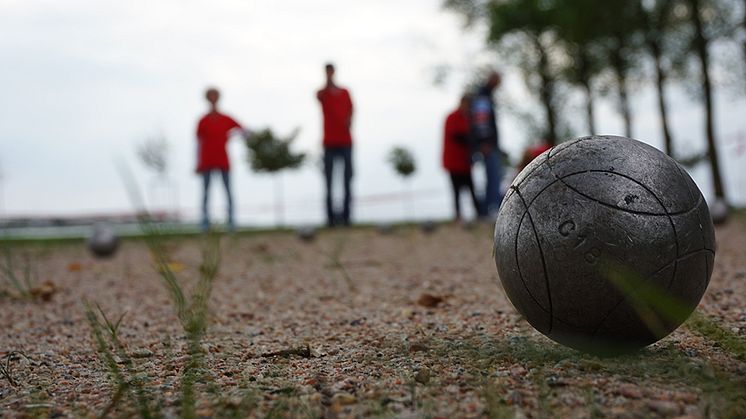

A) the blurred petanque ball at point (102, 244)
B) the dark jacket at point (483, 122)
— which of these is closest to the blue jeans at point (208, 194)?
the blurred petanque ball at point (102, 244)

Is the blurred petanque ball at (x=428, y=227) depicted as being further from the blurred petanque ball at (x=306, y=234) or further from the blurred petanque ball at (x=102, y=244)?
the blurred petanque ball at (x=102, y=244)

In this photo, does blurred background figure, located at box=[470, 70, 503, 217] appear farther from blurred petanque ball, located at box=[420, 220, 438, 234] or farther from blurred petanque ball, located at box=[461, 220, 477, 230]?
blurred petanque ball, located at box=[420, 220, 438, 234]

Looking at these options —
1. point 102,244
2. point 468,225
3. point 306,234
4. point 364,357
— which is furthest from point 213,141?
point 364,357

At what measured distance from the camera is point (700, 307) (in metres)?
4.66

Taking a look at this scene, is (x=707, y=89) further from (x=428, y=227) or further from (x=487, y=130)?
(x=428, y=227)

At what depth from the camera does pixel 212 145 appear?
12.1 metres

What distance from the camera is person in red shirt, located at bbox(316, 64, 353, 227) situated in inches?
490

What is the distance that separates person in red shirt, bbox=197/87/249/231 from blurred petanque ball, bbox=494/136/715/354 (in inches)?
372

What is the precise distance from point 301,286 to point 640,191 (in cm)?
406

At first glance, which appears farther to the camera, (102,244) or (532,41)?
(532,41)

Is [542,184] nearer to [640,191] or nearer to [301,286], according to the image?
[640,191]

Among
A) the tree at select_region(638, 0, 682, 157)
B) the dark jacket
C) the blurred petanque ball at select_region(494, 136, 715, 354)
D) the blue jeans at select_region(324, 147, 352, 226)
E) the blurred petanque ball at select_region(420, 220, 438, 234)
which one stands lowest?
the blurred petanque ball at select_region(420, 220, 438, 234)

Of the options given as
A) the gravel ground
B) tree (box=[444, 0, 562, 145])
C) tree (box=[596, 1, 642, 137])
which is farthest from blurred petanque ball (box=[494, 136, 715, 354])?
tree (box=[444, 0, 562, 145])

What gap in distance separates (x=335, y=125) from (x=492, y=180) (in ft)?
10.0
